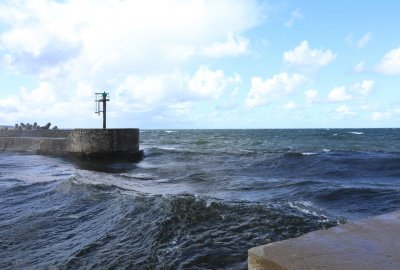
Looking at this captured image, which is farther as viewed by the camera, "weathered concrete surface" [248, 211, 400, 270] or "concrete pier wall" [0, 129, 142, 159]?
"concrete pier wall" [0, 129, 142, 159]

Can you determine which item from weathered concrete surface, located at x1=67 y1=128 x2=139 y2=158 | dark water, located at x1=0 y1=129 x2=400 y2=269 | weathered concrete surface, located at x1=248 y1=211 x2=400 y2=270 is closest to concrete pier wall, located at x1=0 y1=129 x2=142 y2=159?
weathered concrete surface, located at x1=67 y1=128 x2=139 y2=158

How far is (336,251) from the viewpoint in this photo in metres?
2.58

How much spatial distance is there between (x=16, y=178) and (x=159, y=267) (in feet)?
27.2

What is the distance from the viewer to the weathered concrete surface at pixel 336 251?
2.32m

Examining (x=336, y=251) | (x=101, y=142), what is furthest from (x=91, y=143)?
(x=336, y=251)

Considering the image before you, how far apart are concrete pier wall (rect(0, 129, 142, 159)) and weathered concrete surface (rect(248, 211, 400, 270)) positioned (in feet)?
44.4

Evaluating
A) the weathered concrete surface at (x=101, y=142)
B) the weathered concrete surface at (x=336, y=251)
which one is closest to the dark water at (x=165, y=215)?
the weathered concrete surface at (x=336, y=251)

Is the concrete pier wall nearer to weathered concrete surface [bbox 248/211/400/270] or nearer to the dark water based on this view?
the dark water

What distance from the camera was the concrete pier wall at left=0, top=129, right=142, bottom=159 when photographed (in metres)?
15.6

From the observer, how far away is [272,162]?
1543cm

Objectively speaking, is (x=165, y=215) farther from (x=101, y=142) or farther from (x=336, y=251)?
(x=101, y=142)

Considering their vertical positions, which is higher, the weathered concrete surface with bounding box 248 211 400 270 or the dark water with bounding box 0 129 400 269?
the weathered concrete surface with bounding box 248 211 400 270

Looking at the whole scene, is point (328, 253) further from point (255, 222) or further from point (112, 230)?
point (112, 230)

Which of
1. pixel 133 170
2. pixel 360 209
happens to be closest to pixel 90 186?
pixel 133 170
